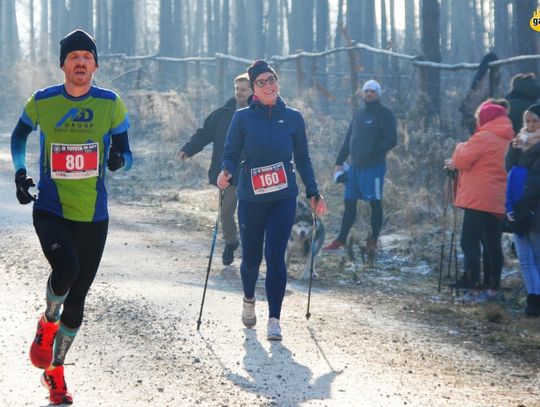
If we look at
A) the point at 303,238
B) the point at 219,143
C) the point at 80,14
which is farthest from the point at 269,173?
the point at 80,14

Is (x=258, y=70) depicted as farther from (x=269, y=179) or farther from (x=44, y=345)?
(x=44, y=345)

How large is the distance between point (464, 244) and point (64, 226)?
515 cm

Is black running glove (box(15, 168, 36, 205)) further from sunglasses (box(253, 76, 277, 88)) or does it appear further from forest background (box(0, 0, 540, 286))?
forest background (box(0, 0, 540, 286))

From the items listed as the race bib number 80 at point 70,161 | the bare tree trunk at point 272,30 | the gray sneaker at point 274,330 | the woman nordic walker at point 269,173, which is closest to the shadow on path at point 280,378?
the gray sneaker at point 274,330

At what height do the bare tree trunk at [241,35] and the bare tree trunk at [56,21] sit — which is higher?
the bare tree trunk at [56,21]

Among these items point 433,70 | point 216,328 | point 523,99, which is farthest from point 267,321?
point 433,70

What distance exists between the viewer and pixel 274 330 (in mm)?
7418

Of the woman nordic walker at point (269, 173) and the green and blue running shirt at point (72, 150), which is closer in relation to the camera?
the green and blue running shirt at point (72, 150)

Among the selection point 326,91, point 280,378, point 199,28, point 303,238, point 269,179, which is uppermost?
point 199,28

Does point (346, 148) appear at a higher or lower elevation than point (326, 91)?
lower

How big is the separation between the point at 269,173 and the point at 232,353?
1419 millimetres

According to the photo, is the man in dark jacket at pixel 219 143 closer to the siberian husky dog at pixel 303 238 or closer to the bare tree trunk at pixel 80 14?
the siberian husky dog at pixel 303 238

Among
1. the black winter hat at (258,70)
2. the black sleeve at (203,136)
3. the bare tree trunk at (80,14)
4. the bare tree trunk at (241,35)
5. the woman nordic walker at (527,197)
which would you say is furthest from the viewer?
the bare tree trunk at (80,14)

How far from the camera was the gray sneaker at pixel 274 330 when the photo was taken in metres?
7.39
